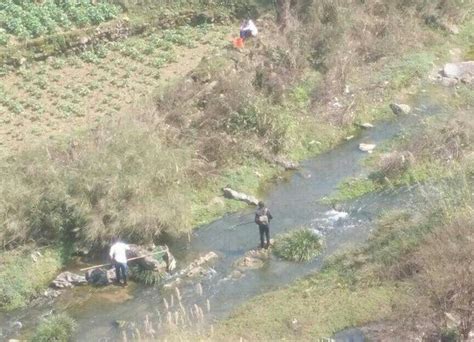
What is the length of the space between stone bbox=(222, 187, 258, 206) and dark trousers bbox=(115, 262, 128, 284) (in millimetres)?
5433

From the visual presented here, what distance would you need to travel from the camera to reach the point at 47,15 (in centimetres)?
3125

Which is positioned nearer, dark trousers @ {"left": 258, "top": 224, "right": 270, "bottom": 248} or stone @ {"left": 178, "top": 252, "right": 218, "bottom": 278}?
stone @ {"left": 178, "top": 252, "right": 218, "bottom": 278}

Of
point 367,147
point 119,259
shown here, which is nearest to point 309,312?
point 119,259

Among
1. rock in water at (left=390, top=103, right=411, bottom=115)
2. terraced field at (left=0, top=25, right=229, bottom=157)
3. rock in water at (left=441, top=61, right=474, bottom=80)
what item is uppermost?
terraced field at (left=0, top=25, right=229, bottom=157)

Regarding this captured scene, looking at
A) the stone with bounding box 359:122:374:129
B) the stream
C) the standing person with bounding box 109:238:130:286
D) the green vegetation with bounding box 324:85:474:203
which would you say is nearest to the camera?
the stream

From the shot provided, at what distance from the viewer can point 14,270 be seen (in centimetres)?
2016

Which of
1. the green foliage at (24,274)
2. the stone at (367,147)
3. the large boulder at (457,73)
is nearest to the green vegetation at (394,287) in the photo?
the green foliage at (24,274)

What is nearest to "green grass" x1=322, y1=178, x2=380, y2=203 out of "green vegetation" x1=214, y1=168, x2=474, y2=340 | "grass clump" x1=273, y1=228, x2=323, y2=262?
"grass clump" x1=273, y1=228, x2=323, y2=262

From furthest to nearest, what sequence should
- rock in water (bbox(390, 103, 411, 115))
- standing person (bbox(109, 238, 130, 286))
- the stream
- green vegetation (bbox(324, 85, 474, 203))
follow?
rock in water (bbox(390, 103, 411, 115))
green vegetation (bbox(324, 85, 474, 203))
standing person (bbox(109, 238, 130, 286))
the stream

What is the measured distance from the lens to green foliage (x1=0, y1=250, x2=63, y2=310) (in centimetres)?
1958

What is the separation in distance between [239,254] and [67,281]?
5.06 m

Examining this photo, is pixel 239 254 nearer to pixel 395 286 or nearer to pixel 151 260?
pixel 151 260

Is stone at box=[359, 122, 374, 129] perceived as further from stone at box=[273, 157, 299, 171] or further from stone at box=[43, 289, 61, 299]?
stone at box=[43, 289, 61, 299]

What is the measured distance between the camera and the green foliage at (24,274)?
19578 millimetres
